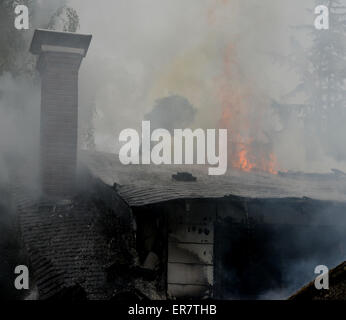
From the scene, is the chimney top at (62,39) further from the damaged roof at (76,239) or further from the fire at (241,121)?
the fire at (241,121)

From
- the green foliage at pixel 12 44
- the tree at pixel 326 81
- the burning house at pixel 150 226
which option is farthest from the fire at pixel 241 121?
the burning house at pixel 150 226

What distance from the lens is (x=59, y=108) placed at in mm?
10297

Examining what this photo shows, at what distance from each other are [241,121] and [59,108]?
21.7 m

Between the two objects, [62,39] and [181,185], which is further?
[62,39]

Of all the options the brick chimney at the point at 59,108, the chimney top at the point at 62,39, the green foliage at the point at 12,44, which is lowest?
the brick chimney at the point at 59,108

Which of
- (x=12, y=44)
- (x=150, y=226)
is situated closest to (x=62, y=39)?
(x=150, y=226)

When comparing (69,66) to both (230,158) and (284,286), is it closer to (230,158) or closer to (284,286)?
(284,286)

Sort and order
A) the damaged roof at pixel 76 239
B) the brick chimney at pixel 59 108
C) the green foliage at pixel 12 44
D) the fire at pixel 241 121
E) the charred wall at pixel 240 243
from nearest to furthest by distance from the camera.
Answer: the damaged roof at pixel 76 239 < the charred wall at pixel 240 243 < the brick chimney at pixel 59 108 < the green foliage at pixel 12 44 < the fire at pixel 241 121

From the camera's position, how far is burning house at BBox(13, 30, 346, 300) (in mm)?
8305

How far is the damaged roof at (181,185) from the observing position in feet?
28.3

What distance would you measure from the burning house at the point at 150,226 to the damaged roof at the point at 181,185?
37 mm

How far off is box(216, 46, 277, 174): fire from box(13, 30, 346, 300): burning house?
1637 centimetres

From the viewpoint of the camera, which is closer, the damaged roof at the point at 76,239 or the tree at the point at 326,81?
the damaged roof at the point at 76,239

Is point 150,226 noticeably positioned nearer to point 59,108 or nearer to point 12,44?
point 59,108
